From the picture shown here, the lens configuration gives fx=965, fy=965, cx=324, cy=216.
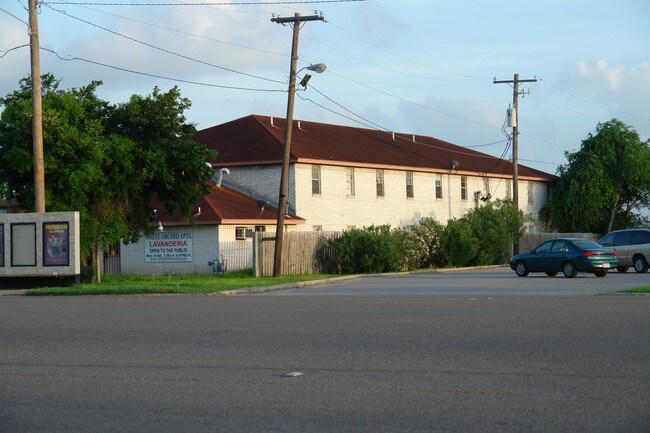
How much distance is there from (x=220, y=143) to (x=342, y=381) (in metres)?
43.8

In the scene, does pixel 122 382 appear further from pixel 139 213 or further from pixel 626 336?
pixel 139 213

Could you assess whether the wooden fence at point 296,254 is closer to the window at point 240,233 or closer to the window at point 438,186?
the window at point 240,233

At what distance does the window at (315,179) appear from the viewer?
49.1 meters

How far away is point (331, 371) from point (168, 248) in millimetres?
34825

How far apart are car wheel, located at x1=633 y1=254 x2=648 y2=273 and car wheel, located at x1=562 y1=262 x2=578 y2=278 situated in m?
4.98

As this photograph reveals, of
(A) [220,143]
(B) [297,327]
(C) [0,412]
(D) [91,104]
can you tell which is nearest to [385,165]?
(A) [220,143]

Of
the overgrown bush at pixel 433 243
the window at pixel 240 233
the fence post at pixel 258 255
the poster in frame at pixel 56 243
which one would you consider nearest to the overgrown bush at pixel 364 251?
the overgrown bush at pixel 433 243

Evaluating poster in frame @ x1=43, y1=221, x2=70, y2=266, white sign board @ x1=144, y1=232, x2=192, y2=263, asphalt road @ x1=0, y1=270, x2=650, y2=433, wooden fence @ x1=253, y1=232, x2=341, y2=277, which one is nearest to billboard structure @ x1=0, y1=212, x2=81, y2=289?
poster in frame @ x1=43, y1=221, x2=70, y2=266

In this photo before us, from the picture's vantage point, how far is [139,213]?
38094 mm

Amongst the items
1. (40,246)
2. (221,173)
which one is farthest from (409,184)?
(40,246)

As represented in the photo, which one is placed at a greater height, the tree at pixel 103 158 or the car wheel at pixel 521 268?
the tree at pixel 103 158

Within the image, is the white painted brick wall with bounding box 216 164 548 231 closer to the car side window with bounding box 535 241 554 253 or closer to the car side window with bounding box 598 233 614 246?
the car side window with bounding box 535 241 554 253

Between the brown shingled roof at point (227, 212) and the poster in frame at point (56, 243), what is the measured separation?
12.0m

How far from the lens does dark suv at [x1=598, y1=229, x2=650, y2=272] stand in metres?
38.8
